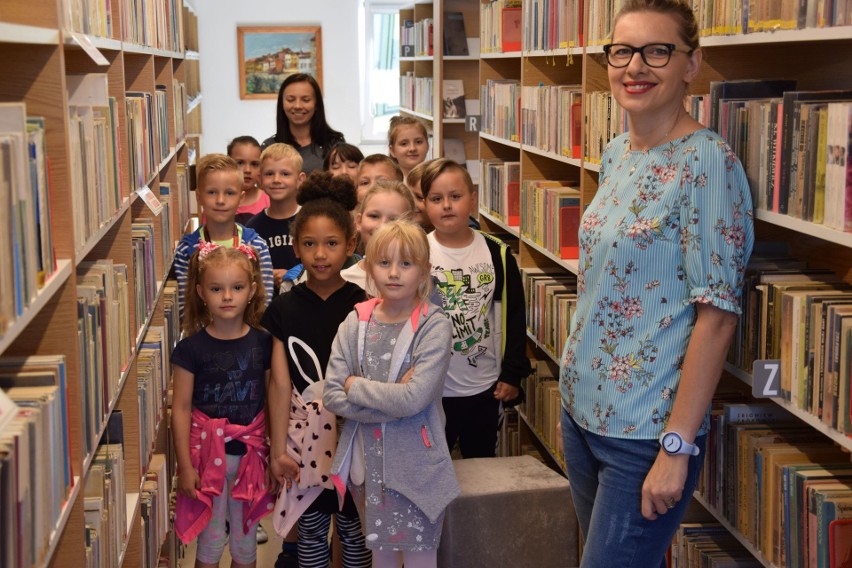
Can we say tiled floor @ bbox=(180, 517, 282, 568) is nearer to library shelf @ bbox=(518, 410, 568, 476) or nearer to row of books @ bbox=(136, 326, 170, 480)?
row of books @ bbox=(136, 326, 170, 480)

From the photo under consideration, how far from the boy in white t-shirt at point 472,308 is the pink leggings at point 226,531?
804 millimetres

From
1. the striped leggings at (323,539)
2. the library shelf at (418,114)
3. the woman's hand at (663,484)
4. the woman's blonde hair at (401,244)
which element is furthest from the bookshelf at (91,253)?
the library shelf at (418,114)

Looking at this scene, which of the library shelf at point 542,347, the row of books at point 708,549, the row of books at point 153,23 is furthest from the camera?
the library shelf at point 542,347

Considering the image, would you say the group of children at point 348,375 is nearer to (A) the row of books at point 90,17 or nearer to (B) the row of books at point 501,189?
(A) the row of books at point 90,17

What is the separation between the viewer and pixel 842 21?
1.77 metres

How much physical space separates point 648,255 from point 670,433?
0.34 metres

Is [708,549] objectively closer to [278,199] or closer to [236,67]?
[278,199]

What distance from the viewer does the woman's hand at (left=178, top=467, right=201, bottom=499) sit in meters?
2.82

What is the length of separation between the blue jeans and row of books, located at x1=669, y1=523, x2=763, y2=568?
461mm

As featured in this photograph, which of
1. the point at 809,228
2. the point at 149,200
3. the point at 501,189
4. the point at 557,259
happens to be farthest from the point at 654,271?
the point at 501,189

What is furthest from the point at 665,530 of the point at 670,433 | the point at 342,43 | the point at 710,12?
the point at 342,43

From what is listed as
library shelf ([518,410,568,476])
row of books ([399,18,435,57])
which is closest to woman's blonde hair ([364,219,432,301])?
library shelf ([518,410,568,476])

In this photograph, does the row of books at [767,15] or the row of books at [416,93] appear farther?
the row of books at [416,93]

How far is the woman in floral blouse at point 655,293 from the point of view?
Result: 5.98 feet
